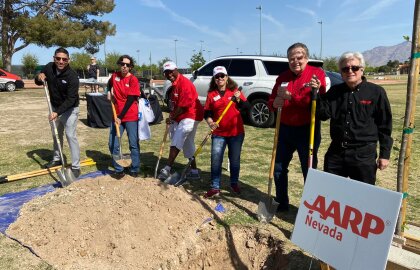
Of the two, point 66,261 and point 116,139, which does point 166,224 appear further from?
point 116,139

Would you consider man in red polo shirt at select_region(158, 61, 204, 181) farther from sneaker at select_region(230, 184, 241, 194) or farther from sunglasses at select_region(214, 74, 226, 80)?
sneaker at select_region(230, 184, 241, 194)

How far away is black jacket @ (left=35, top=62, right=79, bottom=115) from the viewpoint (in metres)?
5.35

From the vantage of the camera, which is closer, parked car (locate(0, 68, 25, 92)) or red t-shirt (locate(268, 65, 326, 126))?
red t-shirt (locate(268, 65, 326, 126))

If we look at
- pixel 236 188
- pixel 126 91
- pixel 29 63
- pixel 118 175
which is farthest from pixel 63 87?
pixel 29 63

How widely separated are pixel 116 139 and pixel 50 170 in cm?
141

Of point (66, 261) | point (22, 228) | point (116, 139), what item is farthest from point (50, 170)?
point (66, 261)

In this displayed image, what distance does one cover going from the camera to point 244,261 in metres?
3.70

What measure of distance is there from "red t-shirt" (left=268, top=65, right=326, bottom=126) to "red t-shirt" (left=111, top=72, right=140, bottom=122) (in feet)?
7.57

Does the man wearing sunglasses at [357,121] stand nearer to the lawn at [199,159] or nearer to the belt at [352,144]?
the belt at [352,144]

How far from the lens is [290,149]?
4.01 metres

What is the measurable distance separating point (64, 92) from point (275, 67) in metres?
5.89

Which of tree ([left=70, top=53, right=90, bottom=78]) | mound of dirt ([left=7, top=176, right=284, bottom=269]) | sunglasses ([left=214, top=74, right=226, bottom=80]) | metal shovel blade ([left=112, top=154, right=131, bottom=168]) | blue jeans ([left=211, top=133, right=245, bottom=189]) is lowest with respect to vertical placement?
mound of dirt ([left=7, top=176, right=284, bottom=269])

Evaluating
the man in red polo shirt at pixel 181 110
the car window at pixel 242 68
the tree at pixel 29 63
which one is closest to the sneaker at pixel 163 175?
the man in red polo shirt at pixel 181 110

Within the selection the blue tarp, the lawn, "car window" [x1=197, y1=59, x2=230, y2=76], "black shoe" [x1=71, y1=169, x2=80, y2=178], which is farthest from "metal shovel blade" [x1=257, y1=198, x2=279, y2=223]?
"car window" [x1=197, y1=59, x2=230, y2=76]
